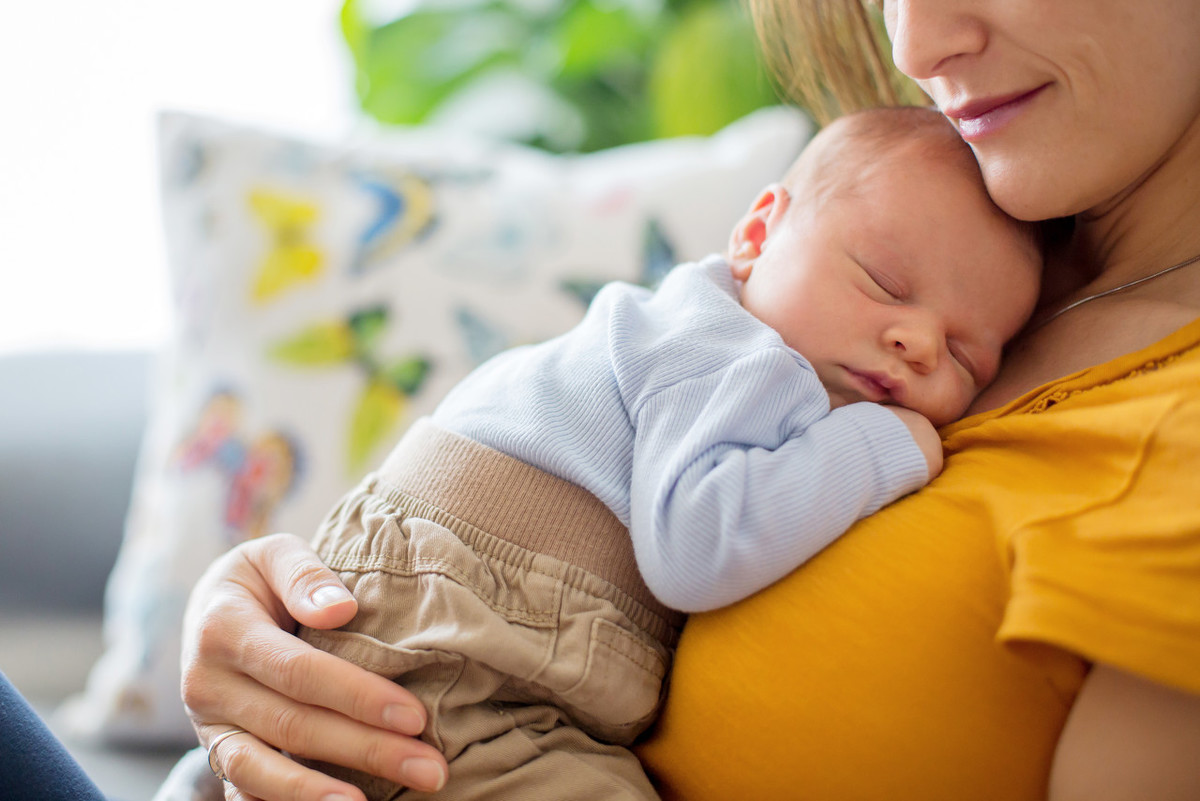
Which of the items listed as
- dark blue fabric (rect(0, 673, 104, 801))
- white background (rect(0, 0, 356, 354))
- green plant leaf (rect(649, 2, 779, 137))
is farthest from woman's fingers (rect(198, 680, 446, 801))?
green plant leaf (rect(649, 2, 779, 137))

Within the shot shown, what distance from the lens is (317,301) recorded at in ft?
4.14

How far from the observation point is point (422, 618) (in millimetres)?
727

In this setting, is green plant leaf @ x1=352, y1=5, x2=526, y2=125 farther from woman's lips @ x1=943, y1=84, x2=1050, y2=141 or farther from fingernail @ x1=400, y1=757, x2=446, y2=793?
fingernail @ x1=400, y1=757, x2=446, y2=793

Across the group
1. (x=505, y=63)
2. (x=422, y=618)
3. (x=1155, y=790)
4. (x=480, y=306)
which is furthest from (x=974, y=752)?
(x=505, y=63)

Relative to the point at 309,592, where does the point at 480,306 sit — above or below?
above

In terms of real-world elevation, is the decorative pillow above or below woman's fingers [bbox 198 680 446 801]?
above

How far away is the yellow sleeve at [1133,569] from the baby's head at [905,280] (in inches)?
8.2

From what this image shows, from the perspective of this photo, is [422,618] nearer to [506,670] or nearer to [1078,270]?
[506,670]

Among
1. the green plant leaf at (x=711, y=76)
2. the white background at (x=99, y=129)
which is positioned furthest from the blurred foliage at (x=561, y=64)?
the white background at (x=99, y=129)

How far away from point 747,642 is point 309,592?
375 mm

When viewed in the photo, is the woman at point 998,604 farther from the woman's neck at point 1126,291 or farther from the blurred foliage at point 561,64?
the blurred foliage at point 561,64

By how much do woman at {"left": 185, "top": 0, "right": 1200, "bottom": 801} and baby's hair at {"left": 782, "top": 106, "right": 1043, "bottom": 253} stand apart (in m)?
0.05

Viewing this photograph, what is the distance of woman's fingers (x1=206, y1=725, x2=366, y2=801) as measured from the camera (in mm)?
698

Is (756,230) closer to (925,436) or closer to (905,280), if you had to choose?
(905,280)
